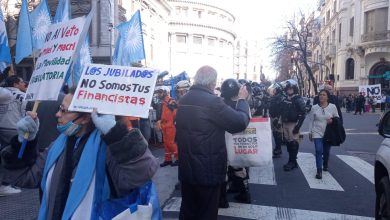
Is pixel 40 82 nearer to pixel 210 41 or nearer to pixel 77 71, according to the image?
pixel 77 71

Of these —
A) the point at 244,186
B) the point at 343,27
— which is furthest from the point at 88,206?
the point at 343,27

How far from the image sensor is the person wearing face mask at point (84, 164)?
212 centimetres

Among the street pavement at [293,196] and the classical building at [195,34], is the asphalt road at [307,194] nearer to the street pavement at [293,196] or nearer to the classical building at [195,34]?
the street pavement at [293,196]

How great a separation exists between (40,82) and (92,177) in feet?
3.54

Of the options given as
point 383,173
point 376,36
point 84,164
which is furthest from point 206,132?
point 376,36

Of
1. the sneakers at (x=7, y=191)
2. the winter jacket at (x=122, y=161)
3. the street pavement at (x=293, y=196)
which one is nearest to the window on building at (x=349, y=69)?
the street pavement at (x=293, y=196)

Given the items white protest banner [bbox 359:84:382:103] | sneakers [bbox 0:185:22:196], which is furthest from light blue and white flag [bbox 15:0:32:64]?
white protest banner [bbox 359:84:382:103]

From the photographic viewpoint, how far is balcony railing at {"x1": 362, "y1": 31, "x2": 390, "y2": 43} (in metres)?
39.0

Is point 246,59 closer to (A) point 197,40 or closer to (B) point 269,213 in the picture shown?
(A) point 197,40

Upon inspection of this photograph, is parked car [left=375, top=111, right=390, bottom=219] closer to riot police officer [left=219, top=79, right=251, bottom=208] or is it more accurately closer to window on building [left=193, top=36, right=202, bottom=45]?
riot police officer [left=219, top=79, right=251, bottom=208]

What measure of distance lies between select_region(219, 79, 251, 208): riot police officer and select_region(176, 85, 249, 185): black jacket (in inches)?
49.2

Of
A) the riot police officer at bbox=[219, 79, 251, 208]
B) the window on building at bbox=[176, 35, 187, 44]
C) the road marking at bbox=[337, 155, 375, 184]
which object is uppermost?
the window on building at bbox=[176, 35, 187, 44]

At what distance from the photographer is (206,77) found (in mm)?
3830

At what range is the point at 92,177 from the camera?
215cm
